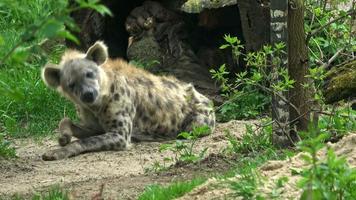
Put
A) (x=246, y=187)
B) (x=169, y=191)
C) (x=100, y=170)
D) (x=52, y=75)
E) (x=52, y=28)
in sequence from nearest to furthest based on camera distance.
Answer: (x=52, y=28)
(x=246, y=187)
(x=169, y=191)
(x=100, y=170)
(x=52, y=75)

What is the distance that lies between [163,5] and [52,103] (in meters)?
1.96

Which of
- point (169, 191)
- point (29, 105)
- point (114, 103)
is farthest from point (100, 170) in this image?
point (29, 105)

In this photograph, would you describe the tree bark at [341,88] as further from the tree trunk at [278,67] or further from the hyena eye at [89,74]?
the hyena eye at [89,74]

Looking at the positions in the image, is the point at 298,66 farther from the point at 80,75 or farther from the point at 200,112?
the point at 200,112

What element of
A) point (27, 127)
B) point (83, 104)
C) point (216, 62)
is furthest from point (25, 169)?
point (216, 62)

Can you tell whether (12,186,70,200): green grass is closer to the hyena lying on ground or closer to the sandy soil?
the sandy soil

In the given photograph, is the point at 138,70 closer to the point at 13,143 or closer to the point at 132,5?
the point at 13,143

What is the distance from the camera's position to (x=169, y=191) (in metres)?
4.42

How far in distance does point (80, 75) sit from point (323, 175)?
4.69 metres

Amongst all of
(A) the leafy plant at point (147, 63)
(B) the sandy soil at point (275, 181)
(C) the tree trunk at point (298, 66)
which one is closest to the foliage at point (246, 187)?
(B) the sandy soil at point (275, 181)

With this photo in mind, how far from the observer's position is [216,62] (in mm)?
9719

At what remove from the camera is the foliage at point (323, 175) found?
2871 millimetres

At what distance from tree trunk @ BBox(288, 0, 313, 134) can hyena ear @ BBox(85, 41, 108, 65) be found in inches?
94.3

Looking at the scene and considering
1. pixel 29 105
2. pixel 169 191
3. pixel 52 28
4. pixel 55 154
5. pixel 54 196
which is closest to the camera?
pixel 52 28
